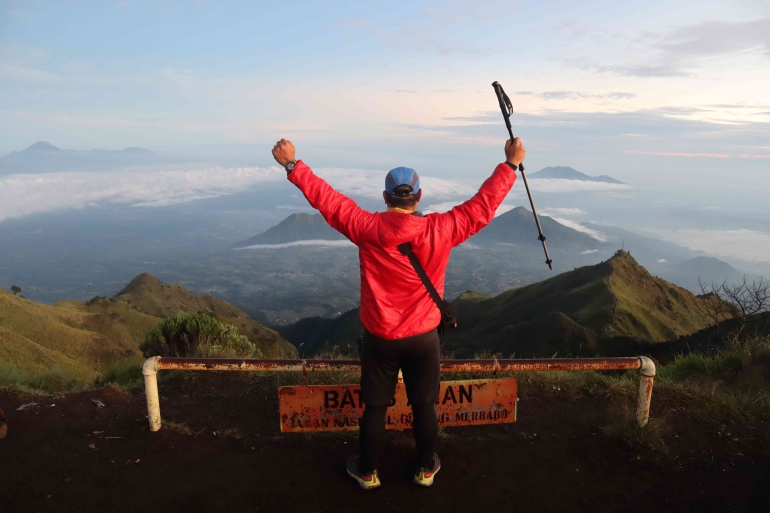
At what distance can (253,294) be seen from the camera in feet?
633

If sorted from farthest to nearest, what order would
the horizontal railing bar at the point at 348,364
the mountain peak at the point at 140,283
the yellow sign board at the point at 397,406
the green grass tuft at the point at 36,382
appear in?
the mountain peak at the point at 140,283, the green grass tuft at the point at 36,382, the yellow sign board at the point at 397,406, the horizontal railing bar at the point at 348,364

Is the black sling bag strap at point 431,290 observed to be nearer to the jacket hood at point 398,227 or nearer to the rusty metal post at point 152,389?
the jacket hood at point 398,227

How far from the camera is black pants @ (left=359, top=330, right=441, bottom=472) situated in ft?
12.5

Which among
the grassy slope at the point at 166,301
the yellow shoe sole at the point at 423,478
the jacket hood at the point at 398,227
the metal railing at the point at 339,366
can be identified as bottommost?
the grassy slope at the point at 166,301

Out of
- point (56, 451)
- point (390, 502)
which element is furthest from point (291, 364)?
point (56, 451)

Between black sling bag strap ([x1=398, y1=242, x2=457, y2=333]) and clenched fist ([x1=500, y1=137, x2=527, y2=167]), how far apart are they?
→ 105cm

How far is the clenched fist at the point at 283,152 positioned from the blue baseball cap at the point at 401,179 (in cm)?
75

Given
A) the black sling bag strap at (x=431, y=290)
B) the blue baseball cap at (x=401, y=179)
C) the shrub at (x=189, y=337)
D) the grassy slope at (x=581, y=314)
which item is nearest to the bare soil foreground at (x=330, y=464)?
the black sling bag strap at (x=431, y=290)

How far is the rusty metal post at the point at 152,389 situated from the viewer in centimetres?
489

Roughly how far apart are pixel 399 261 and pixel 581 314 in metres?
53.5

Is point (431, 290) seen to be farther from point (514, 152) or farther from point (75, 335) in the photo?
point (75, 335)

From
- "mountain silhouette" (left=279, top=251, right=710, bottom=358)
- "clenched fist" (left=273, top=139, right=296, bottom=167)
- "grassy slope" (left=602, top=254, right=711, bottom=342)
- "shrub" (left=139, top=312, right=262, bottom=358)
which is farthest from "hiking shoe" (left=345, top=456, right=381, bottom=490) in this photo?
"grassy slope" (left=602, top=254, right=711, bottom=342)

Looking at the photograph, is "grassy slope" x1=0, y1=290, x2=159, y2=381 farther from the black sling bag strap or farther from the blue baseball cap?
the blue baseball cap

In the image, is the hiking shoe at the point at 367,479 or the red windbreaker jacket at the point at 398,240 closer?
the red windbreaker jacket at the point at 398,240
